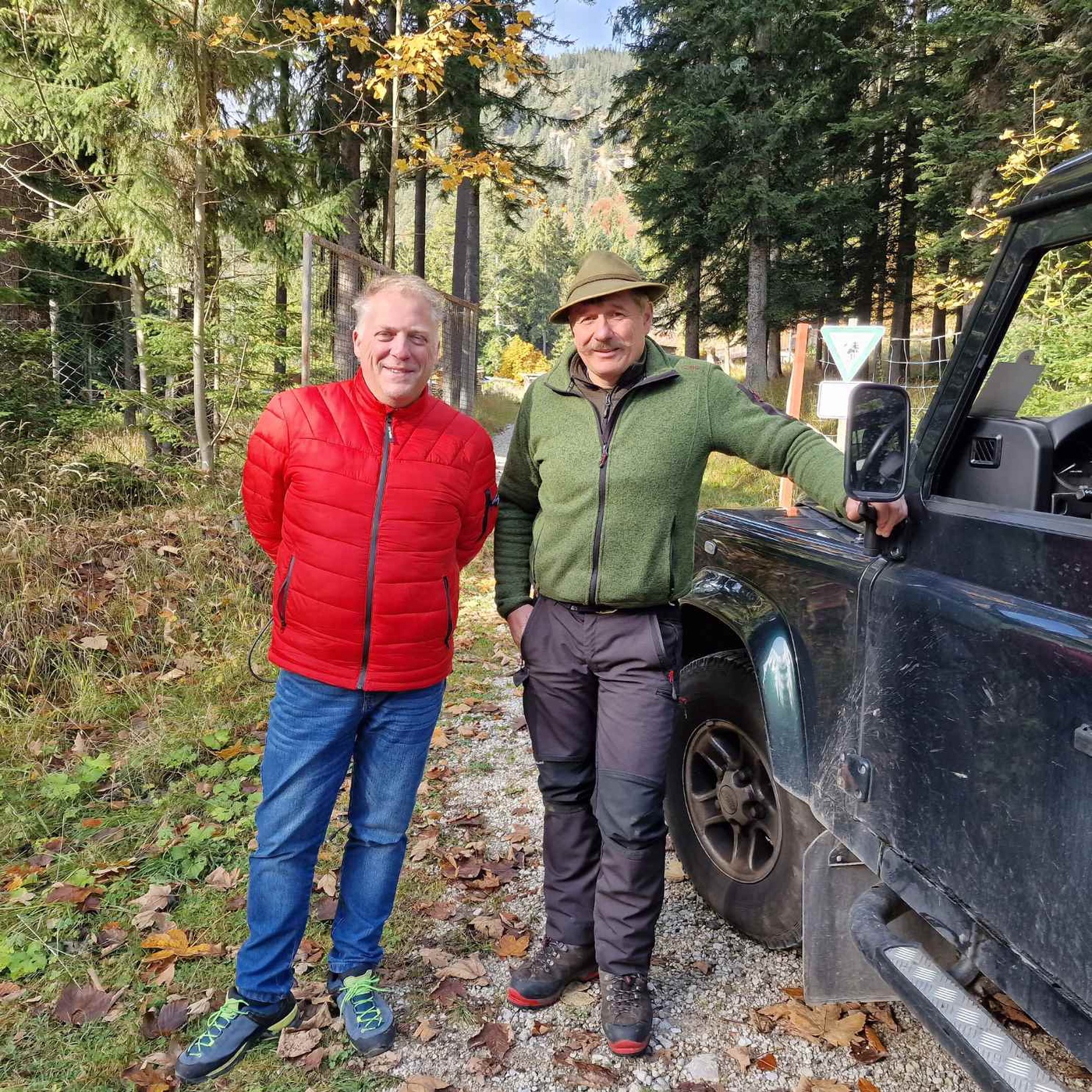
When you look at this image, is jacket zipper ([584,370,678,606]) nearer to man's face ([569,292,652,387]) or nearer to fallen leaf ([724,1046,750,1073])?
man's face ([569,292,652,387])

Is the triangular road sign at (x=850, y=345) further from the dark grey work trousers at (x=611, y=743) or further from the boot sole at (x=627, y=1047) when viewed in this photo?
the boot sole at (x=627, y=1047)

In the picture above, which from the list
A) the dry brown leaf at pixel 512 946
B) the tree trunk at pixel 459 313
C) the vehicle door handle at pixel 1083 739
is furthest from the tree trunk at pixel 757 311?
the vehicle door handle at pixel 1083 739

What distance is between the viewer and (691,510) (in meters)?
2.51

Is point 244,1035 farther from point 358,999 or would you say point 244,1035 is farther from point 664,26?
point 664,26

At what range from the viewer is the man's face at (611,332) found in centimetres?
240

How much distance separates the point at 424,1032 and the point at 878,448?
2163mm

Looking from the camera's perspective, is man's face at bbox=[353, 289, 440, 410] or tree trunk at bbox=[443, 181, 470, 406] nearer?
man's face at bbox=[353, 289, 440, 410]

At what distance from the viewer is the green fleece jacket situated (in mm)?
2404

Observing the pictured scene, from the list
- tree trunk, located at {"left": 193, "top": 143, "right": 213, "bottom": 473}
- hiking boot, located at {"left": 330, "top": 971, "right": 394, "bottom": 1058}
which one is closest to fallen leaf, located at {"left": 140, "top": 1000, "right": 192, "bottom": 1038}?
hiking boot, located at {"left": 330, "top": 971, "right": 394, "bottom": 1058}

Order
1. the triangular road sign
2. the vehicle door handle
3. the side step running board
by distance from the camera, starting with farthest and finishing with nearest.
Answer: the triangular road sign
the side step running board
the vehicle door handle

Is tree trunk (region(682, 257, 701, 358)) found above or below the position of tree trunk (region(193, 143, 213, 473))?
above

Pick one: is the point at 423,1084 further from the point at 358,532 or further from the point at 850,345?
the point at 850,345

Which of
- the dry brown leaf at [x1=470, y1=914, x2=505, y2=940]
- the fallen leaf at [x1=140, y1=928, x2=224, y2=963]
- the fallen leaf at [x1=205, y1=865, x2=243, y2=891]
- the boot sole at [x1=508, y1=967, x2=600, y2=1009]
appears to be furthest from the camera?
the fallen leaf at [x1=205, y1=865, x2=243, y2=891]

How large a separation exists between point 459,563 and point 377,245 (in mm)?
13053
